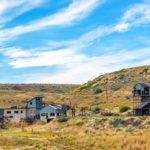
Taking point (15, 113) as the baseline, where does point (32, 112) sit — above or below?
above

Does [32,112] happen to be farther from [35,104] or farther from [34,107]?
[35,104]

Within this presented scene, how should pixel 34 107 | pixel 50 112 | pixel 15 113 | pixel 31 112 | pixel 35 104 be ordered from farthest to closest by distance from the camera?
pixel 31 112 → pixel 35 104 → pixel 34 107 → pixel 15 113 → pixel 50 112

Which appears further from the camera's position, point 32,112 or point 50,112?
point 32,112

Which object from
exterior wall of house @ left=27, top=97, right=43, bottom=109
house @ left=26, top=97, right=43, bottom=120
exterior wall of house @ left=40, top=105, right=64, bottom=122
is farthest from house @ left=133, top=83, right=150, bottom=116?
exterior wall of house @ left=27, top=97, right=43, bottom=109

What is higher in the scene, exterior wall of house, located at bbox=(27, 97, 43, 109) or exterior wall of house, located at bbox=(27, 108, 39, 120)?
exterior wall of house, located at bbox=(27, 97, 43, 109)

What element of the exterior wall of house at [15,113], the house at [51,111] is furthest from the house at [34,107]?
the house at [51,111]

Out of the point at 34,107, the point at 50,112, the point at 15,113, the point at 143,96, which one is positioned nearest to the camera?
Result: the point at 143,96

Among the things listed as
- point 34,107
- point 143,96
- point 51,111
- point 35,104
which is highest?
point 143,96

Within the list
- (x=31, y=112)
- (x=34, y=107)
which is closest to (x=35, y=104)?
(x=34, y=107)

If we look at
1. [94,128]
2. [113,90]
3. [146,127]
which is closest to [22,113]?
[113,90]

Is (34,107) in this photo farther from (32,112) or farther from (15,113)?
(15,113)

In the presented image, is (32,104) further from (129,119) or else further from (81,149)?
(81,149)

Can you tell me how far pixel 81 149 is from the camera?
65188 millimetres

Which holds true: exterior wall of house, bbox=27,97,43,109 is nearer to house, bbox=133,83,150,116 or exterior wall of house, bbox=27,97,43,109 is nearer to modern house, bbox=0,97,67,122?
modern house, bbox=0,97,67,122
